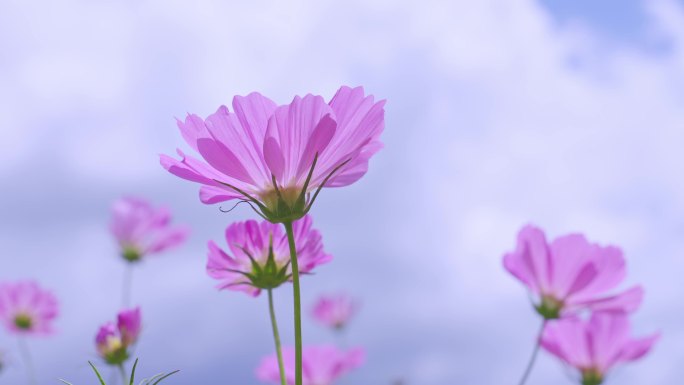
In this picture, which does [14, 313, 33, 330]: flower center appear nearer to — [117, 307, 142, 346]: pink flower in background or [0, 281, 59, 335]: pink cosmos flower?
[0, 281, 59, 335]: pink cosmos flower

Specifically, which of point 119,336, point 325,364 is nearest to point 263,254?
point 119,336

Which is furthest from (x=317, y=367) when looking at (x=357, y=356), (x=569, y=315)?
(x=569, y=315)

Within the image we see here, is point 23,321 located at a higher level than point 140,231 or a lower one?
lower

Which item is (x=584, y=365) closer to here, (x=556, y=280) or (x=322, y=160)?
(x=556, y=280)

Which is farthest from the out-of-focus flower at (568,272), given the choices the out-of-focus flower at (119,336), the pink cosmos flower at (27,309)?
the pink cosmos flower at (27,309)

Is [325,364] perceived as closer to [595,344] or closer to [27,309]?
[595,344]

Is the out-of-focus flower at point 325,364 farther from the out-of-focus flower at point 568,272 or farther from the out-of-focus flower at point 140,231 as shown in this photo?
the out-of-focus flower at point 140,231
